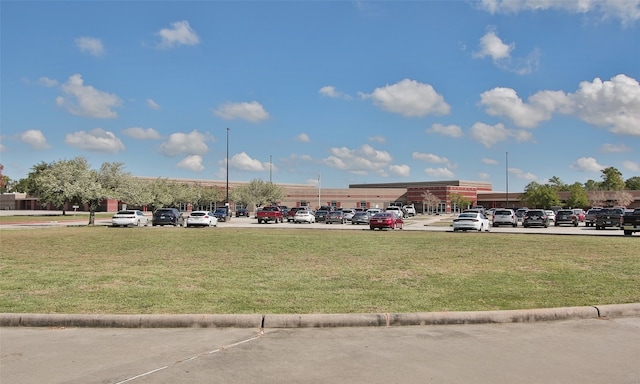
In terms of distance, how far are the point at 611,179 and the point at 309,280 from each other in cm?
18026

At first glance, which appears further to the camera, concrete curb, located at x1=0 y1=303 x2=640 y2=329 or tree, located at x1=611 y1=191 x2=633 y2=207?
tree, located at x1=611 y1=191 x2=633 y2=207

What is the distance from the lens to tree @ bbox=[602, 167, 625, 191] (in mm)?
163750

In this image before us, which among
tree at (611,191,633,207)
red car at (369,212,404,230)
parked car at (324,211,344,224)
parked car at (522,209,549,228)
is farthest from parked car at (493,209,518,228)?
tree at (611,191,633,207)

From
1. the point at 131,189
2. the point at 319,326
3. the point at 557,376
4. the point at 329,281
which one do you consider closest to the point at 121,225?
the point at 131,189

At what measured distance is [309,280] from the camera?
11719 millimetres

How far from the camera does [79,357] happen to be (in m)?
6.39

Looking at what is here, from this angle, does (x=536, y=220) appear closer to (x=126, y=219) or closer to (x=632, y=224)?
(x=632, y=224)

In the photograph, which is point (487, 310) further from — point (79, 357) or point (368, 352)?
point (79, 357)

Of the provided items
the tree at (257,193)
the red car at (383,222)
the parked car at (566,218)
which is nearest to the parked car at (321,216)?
the red car at (383,222)

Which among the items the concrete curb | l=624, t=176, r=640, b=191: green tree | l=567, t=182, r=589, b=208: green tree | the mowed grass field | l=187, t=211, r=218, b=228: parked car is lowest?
the concrete curb

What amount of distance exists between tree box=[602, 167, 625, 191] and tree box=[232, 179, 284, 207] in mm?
Answer: 113802

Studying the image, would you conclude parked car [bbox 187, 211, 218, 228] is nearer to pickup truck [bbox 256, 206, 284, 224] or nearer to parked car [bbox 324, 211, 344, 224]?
pickup truck [bbox 256, 206, 284, 224]

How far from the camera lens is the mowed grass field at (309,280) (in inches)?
355

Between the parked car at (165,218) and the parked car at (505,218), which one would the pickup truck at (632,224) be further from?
the parked car at (165,218)
